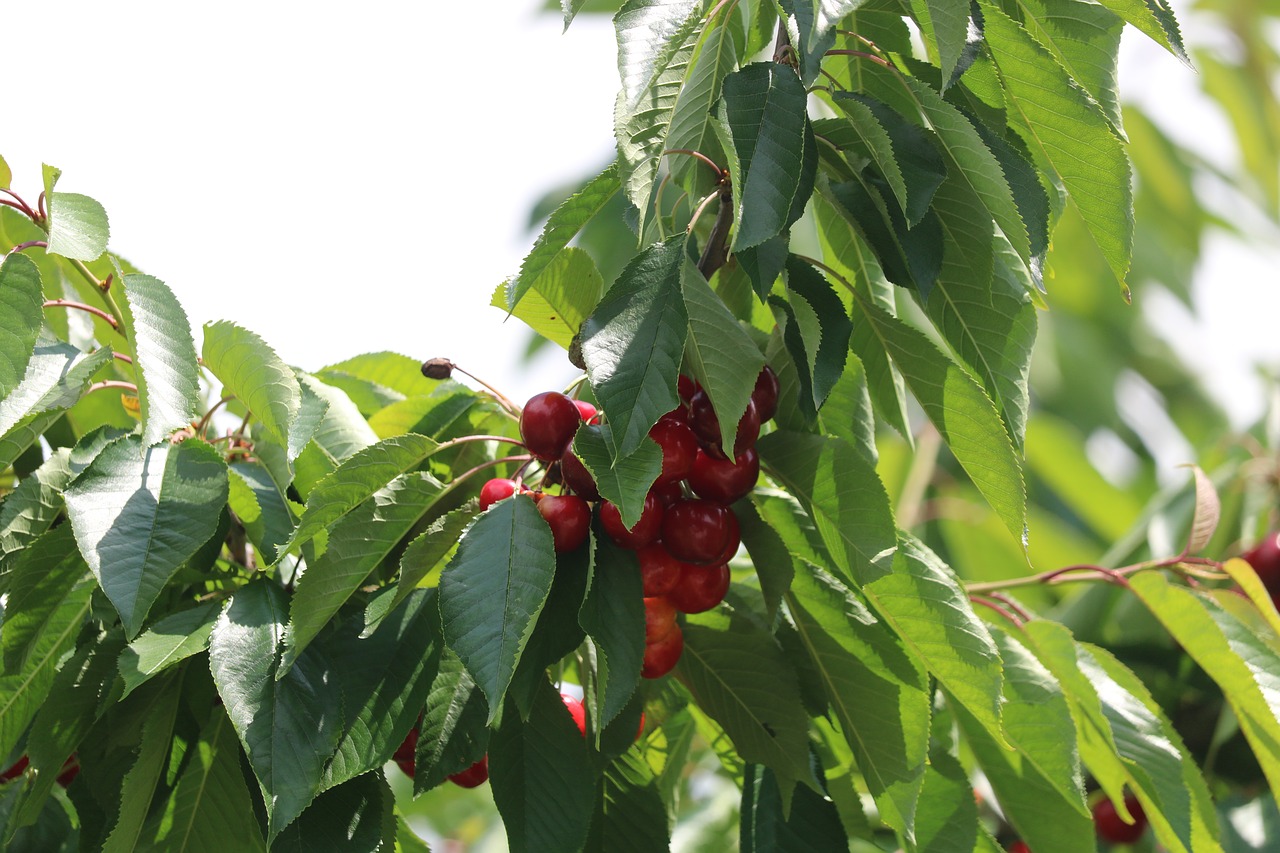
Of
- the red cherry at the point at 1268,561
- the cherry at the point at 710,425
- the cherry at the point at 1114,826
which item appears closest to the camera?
the cherry at the point at 710,425

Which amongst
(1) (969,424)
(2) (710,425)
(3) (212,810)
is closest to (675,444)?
(2) (710,425)

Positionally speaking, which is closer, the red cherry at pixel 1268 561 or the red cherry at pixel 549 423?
the red cherry at pixel 549 423

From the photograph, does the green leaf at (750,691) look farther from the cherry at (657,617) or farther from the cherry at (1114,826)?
the cherry at (1114,826)

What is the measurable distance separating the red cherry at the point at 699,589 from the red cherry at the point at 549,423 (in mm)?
172

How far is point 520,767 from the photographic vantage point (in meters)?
1.09

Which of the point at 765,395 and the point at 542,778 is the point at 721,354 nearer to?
the point at 765,395

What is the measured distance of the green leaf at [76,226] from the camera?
3.44 feet

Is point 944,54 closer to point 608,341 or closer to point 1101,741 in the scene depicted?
point 608,341

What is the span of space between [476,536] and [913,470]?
2.11 meters

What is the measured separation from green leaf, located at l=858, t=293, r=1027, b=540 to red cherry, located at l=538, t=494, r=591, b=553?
0.33 m

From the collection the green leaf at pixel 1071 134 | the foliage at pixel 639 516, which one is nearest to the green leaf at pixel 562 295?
the foliage at pixel 639 516

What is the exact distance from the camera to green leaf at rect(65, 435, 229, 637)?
950 mm

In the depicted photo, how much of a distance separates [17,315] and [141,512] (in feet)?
0.68

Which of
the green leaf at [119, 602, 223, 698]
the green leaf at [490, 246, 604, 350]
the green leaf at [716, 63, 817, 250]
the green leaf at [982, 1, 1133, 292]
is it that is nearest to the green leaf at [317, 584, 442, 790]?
the green leaf at [119, 602, 223, 698]
